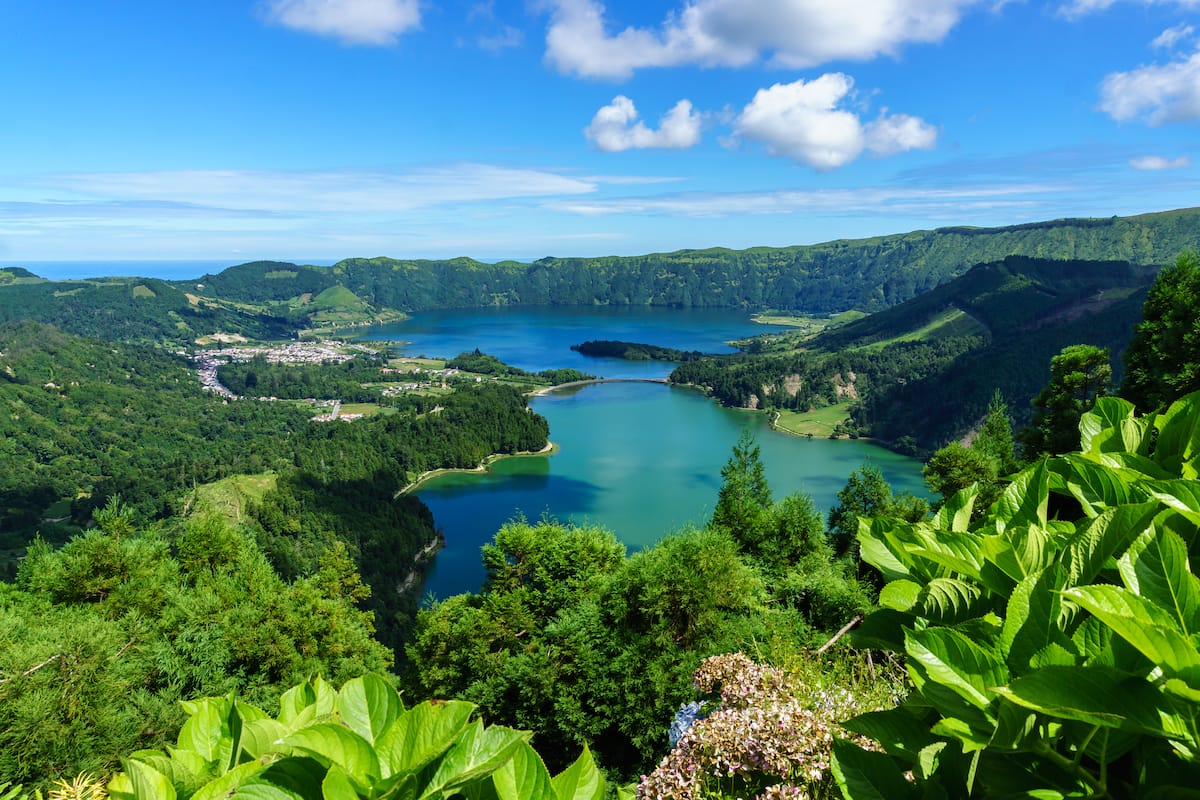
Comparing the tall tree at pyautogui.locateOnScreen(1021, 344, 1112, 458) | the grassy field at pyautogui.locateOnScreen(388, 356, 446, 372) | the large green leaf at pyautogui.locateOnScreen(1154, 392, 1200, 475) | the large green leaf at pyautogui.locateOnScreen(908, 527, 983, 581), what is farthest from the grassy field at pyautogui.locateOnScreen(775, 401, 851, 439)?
the large green leaf at pyautogui.locateOnScreen(908, 527, 983, 581)

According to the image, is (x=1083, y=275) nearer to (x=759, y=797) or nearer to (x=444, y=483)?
(x=444, y=483)

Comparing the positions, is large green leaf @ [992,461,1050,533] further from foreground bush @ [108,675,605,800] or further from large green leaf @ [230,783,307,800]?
large green leaf @ [230,783,307,800]

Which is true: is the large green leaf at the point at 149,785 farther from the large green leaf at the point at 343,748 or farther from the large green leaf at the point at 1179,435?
the large green leaf at the point at 1179,435

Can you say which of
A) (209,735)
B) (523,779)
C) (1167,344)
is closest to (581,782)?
(523,779)

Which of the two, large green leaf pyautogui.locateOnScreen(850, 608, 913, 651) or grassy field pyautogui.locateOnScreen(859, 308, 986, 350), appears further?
grassy field pyautogui.locateOnScreen(859, 308, 986, 350)

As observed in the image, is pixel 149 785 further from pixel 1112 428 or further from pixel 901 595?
pixel 1112 428
